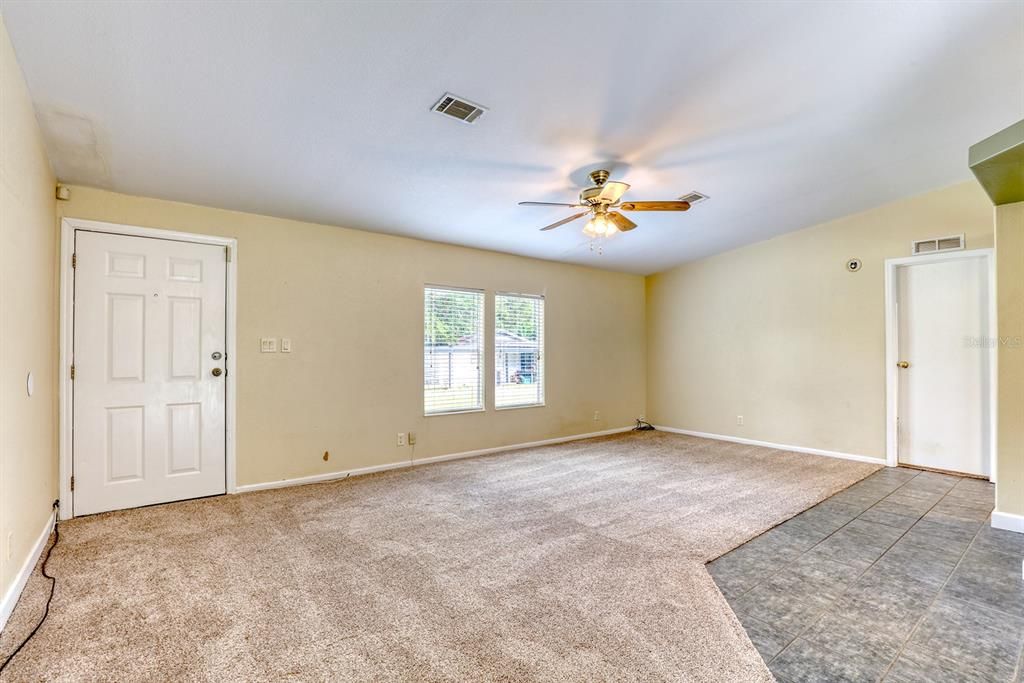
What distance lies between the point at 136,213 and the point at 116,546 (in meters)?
2.33

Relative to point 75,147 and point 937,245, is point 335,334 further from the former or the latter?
point 937,245

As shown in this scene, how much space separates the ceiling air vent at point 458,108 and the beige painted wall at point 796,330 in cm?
462

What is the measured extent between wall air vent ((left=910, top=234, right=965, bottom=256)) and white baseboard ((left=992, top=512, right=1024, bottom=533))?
105 inches

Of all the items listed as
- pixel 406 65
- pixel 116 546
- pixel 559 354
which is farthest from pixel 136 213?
pixel 559 354

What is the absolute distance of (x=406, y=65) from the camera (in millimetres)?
2252

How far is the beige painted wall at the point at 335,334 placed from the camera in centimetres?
384

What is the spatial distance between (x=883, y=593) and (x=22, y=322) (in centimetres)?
448

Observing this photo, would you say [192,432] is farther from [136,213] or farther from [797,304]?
[797,304]

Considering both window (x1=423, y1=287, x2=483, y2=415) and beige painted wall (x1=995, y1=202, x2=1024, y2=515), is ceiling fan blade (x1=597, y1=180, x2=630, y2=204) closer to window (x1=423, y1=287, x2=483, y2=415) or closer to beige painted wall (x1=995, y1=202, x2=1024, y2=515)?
window (x1=423, y1=287, x2=483, y2=415)

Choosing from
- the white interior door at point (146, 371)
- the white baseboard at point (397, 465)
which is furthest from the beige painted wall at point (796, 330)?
the white interior door at point (146, 371)

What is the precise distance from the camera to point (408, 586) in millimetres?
2299

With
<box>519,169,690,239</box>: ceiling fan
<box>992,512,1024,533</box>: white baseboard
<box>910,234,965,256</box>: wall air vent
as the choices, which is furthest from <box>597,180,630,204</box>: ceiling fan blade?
<box>910,234,965,256</box>: wall air vent

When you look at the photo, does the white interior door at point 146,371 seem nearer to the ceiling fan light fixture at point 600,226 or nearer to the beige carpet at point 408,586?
the beige carpet at point 408,586

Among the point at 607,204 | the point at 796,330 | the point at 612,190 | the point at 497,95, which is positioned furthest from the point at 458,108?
the point at 796,330
